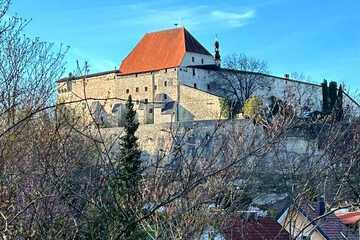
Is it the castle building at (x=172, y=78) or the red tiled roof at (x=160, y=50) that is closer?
the castle building at (x=172, y=78)

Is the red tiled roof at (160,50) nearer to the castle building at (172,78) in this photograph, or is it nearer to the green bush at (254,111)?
the castle building at (172,78)

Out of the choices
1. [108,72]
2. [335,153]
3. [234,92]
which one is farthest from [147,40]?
[335,153]

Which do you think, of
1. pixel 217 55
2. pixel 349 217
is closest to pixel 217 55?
pixel 217 55

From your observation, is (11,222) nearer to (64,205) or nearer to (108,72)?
(64,205)

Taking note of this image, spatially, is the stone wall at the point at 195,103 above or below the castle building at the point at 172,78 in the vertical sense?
below

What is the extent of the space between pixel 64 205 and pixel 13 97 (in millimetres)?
2099

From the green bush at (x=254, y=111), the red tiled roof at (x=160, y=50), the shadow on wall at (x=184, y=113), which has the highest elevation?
the red tiled roof at (x=160, y=50)

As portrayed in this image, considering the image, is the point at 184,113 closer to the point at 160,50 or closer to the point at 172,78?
the point at 172,78

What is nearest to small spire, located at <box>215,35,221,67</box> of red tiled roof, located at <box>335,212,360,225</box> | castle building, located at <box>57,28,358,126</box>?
castle building, located at <box>57,28,358,126</box>

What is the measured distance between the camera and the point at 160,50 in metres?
53.3

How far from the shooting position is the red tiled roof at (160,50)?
51.7m

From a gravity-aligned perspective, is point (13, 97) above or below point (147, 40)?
below

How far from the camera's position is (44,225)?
1.81 m

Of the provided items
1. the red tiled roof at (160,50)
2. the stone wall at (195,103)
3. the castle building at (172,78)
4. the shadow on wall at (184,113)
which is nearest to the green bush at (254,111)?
the castle building at (172,78)
